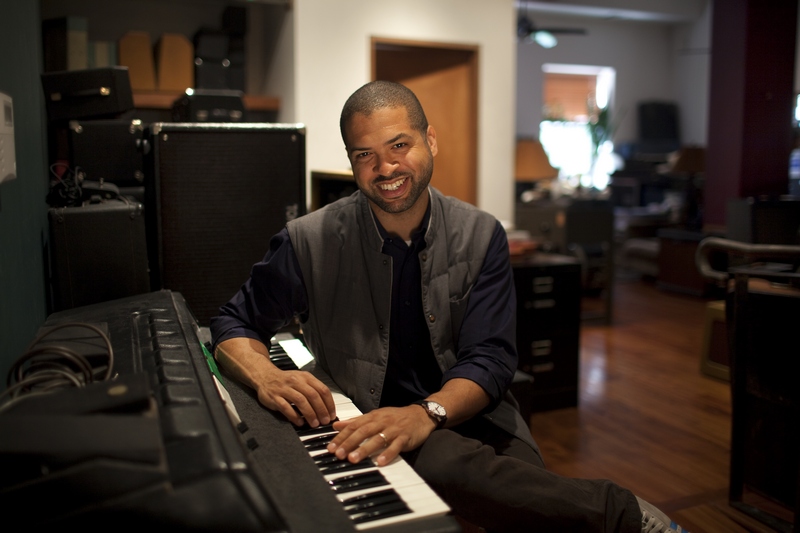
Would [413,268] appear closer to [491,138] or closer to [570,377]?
[570,377]

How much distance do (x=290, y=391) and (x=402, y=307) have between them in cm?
47

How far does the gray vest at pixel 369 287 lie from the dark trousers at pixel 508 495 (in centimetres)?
31

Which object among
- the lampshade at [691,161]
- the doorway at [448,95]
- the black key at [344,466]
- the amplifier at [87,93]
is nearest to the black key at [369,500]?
the black key at [344,466]

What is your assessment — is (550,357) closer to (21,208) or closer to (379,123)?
(379,123)

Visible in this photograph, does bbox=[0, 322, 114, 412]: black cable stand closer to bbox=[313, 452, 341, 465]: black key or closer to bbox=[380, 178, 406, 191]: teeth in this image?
bbox=[313, 452, 341, 465]: black key

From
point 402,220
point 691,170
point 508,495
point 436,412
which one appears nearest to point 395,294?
point 402,220

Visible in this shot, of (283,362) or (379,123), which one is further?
(283,362)

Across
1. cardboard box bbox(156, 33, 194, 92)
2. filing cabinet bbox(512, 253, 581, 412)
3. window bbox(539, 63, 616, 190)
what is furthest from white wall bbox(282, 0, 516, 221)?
window bbox(539, 63, 616, 190)

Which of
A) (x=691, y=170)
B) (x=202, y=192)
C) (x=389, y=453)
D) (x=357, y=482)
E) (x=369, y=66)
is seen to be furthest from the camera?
(x=691, y=170)

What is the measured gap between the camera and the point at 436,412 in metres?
1.45

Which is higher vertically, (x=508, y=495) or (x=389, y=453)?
(x=389, y=453)

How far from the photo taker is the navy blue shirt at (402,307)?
174cm

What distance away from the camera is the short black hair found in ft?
5.48

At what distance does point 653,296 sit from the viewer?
7.02m
